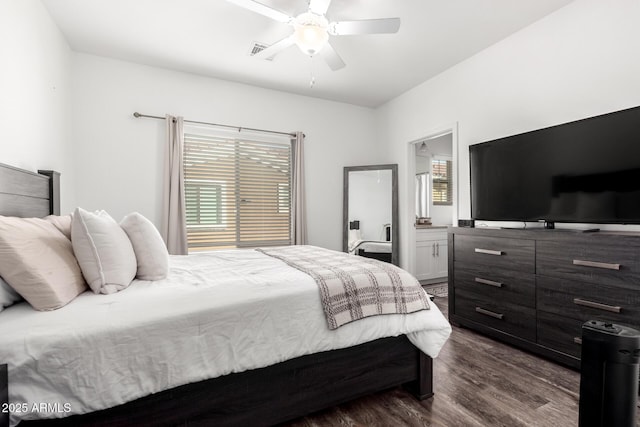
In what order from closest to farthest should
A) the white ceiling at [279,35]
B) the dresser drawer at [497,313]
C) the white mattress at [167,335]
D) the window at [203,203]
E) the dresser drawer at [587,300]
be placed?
1. the white mattress at [167,335]
2. the dresser drawer at [587,300]
3. the dresser drawer at [497,313]
4. the white ceiling at [279,35]
5. the window at [203,203]

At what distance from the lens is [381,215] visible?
442 cm

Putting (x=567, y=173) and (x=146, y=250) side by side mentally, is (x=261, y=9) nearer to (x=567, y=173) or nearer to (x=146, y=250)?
(x=146, y=250)

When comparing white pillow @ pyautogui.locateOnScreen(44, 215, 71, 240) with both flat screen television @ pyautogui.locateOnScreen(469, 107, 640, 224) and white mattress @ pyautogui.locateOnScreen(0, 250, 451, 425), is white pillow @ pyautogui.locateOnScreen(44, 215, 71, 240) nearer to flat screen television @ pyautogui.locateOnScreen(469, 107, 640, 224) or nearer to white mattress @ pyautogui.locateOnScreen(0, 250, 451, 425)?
white mattress @ pyautogui.locateOnScreen(0, 250, 451, 425)

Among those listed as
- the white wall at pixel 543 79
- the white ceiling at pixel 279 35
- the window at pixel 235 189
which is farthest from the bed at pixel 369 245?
the white ceiling at pixel 279 35

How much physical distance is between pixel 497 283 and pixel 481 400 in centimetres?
108

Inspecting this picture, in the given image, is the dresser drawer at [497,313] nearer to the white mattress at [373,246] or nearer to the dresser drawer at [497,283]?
the dresser drawer at [497,283]

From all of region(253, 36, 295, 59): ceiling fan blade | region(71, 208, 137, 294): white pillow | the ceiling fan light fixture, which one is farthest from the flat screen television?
region(71, 208, 137, 294): white pillow

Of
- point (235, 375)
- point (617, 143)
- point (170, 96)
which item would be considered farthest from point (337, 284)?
point (170, 96)

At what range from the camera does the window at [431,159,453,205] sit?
5.38m

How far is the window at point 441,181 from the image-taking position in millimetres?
5383

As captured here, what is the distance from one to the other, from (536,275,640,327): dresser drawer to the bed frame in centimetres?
111

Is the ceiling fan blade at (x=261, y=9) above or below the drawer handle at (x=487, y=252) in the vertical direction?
above

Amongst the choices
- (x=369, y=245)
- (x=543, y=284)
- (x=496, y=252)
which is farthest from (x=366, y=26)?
(x=369, y=245)

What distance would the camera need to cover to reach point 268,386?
1.39 meters
